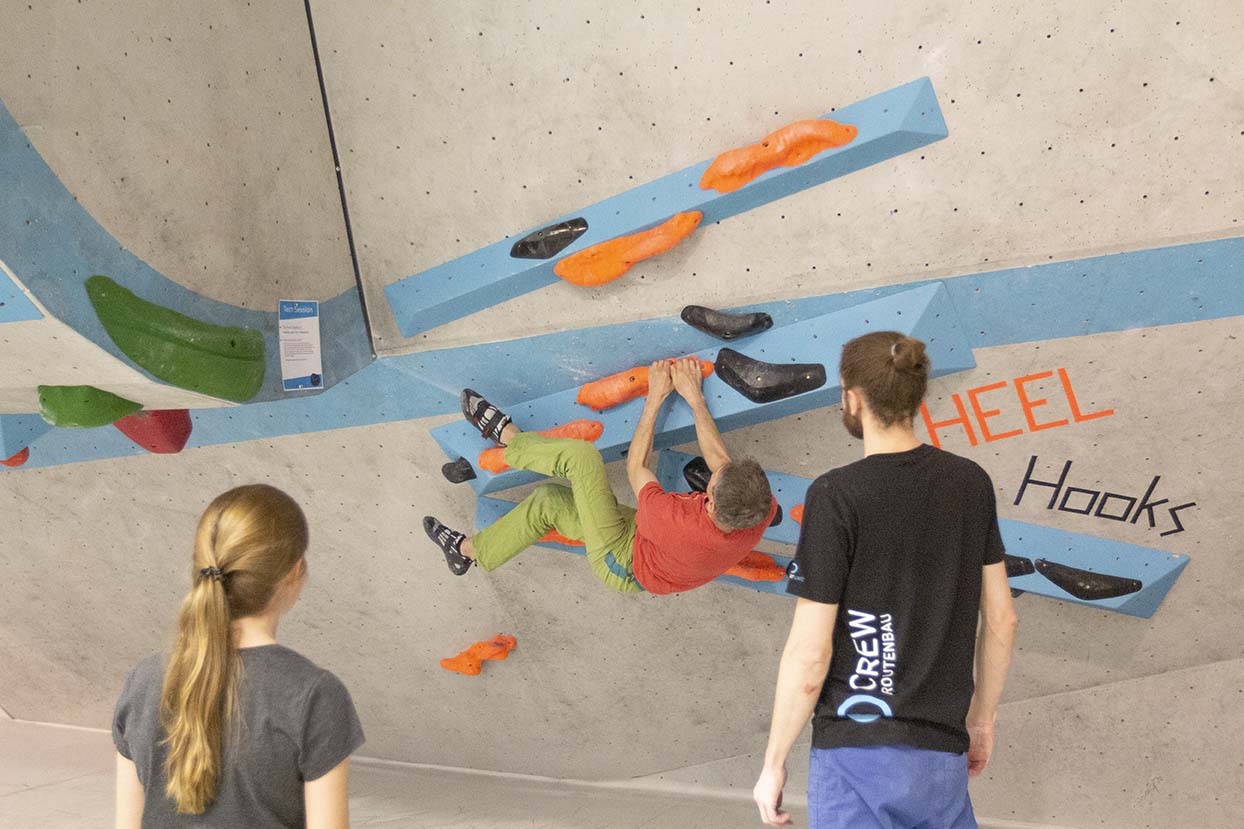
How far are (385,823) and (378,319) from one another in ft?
5.84

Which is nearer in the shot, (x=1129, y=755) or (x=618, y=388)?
(x=618, y=388)

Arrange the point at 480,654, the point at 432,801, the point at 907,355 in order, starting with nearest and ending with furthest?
the point at 907,355 → the point at 480,654 → the point at 432,801

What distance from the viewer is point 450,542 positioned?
3076 millimetres

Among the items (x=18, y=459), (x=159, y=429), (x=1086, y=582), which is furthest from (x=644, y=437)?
(x=18, y=459)

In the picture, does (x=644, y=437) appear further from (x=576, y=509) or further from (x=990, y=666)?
(x=990, y=666)

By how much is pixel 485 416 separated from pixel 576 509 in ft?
1.21

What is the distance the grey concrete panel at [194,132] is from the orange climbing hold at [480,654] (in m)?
1.26

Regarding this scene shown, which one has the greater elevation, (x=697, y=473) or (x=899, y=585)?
(x=697, y=473)

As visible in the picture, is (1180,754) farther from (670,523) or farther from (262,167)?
(262,167)

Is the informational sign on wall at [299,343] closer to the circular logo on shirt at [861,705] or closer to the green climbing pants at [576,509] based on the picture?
the green climbing pants at [576,509]

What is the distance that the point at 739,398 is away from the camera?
2.60m

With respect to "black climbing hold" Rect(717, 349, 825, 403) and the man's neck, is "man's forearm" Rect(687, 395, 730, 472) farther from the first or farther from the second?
the man's neck

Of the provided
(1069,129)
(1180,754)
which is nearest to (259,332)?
(1069,129)

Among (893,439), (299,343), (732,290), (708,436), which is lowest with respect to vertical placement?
(893,439)
